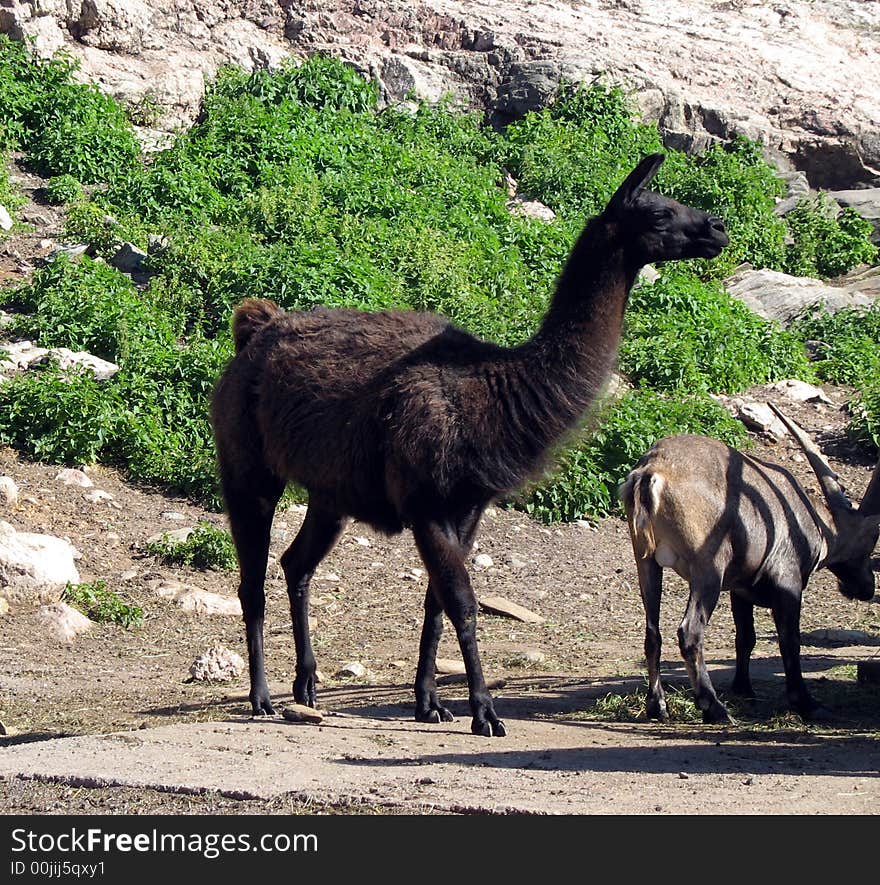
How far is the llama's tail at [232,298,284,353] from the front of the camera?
807 centimetres

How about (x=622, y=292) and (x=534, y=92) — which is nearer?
(x=622, y=292)

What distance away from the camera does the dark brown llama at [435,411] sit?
687 centimetres

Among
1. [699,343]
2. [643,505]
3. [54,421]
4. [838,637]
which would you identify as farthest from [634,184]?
[699,343]

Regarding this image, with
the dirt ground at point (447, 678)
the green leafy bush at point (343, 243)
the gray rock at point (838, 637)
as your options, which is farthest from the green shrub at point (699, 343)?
the gray rock at point (838, 637)

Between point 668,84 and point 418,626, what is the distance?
14.3 metres

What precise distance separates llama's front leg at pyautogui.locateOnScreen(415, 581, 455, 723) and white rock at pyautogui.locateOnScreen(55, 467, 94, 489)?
15.1ft

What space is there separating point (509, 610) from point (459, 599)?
3334 mm

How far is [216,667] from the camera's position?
8.17 m

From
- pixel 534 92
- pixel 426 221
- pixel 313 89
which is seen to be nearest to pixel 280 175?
pixel 426 221

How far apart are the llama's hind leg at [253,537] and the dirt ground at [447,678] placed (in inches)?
19.5

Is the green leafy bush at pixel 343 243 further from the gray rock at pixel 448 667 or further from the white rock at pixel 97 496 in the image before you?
the gray rock at pixel 448 667

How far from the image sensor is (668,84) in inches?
848

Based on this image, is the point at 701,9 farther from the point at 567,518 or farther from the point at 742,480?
the point at 742,480

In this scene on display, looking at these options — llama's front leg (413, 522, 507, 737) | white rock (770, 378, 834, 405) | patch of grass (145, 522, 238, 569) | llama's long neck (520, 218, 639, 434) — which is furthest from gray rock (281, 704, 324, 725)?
white rock (770, 378, 834, 405)
